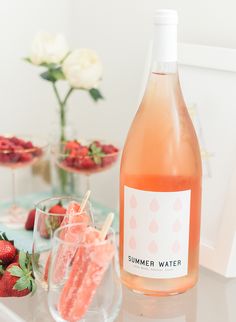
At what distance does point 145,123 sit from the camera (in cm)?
89

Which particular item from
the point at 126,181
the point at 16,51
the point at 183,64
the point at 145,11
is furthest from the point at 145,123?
the point at 16,51

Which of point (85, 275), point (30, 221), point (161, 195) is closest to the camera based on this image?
point (85, 275)

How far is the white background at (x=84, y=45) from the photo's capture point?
1238 millimetres

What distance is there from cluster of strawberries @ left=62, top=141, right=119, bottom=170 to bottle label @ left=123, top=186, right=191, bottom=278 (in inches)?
12.6

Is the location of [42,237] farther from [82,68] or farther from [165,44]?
[82,68]

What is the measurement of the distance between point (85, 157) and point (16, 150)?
130 mm

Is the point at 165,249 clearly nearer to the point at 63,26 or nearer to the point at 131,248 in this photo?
the point at 131,248

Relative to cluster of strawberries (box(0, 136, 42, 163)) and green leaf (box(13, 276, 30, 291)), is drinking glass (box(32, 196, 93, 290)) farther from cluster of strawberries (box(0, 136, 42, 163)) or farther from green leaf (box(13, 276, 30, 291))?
cluster of strawberries (box(0, 136, 42, 163))

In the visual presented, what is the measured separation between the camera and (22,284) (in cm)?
86

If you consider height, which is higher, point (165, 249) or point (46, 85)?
point (46, 85)

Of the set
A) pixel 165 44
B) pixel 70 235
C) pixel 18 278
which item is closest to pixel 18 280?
pixel 18 278

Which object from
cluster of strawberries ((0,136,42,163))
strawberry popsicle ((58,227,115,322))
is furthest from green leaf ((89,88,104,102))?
strawberry popsicle ((58,227,115,322))

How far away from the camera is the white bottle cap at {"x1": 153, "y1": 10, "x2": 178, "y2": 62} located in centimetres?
79

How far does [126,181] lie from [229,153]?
0.62ft
